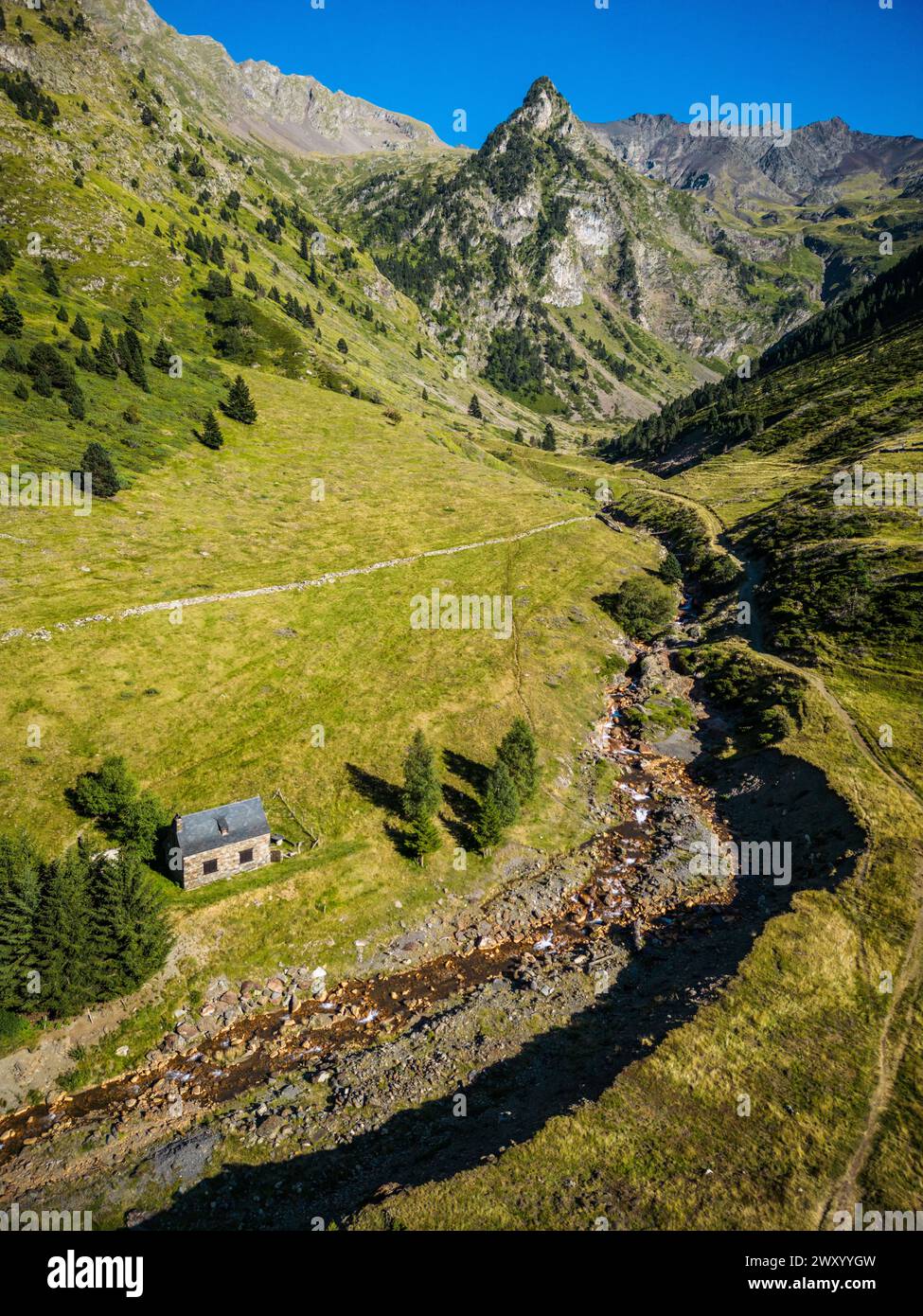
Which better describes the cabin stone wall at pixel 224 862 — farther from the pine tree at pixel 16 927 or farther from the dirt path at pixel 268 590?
the dirt path at pixel 268 590

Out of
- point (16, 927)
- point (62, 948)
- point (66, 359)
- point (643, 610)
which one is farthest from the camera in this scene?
point (66, 359)

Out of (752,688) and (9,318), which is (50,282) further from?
(752,688)

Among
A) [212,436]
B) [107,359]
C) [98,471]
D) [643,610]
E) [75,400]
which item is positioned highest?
[107,359]

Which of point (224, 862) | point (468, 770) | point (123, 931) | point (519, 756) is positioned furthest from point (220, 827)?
point (519, 756)

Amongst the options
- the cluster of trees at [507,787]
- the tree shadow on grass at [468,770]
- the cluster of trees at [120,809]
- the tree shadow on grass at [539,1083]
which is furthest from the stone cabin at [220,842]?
the tree shadow on grass at [468,770]
